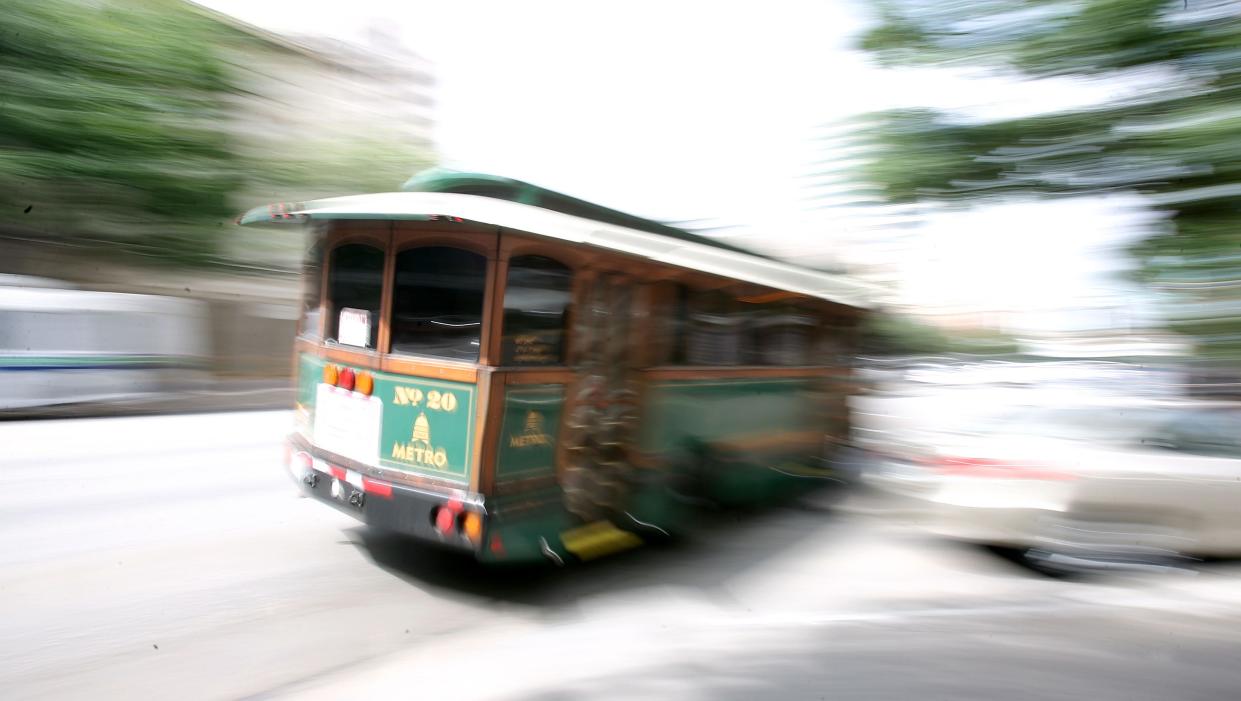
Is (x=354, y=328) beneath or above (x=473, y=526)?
above

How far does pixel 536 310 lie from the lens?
5004mm

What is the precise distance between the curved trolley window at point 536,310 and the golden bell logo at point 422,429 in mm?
619

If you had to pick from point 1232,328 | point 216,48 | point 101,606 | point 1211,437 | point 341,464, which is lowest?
point 101,606

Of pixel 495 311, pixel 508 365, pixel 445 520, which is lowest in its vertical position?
pixel 445 520

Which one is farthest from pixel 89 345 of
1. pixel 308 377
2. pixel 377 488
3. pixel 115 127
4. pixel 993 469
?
pixel 993 469

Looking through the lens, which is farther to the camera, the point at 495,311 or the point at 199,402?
the point at 199,402

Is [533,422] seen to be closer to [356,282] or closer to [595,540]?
[595,540]

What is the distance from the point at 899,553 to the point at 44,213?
13.2 metres

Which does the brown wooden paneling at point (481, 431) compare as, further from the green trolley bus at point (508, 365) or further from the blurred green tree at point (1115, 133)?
the blurred green tree at point (1115, 133)

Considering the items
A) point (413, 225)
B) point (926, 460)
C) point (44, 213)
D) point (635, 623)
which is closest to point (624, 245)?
point (413, 225)

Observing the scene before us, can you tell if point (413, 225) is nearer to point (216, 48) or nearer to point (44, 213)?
point (44, 213)

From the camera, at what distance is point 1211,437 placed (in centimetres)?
538

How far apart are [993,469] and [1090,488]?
606mm

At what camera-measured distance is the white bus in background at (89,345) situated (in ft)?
36.9
